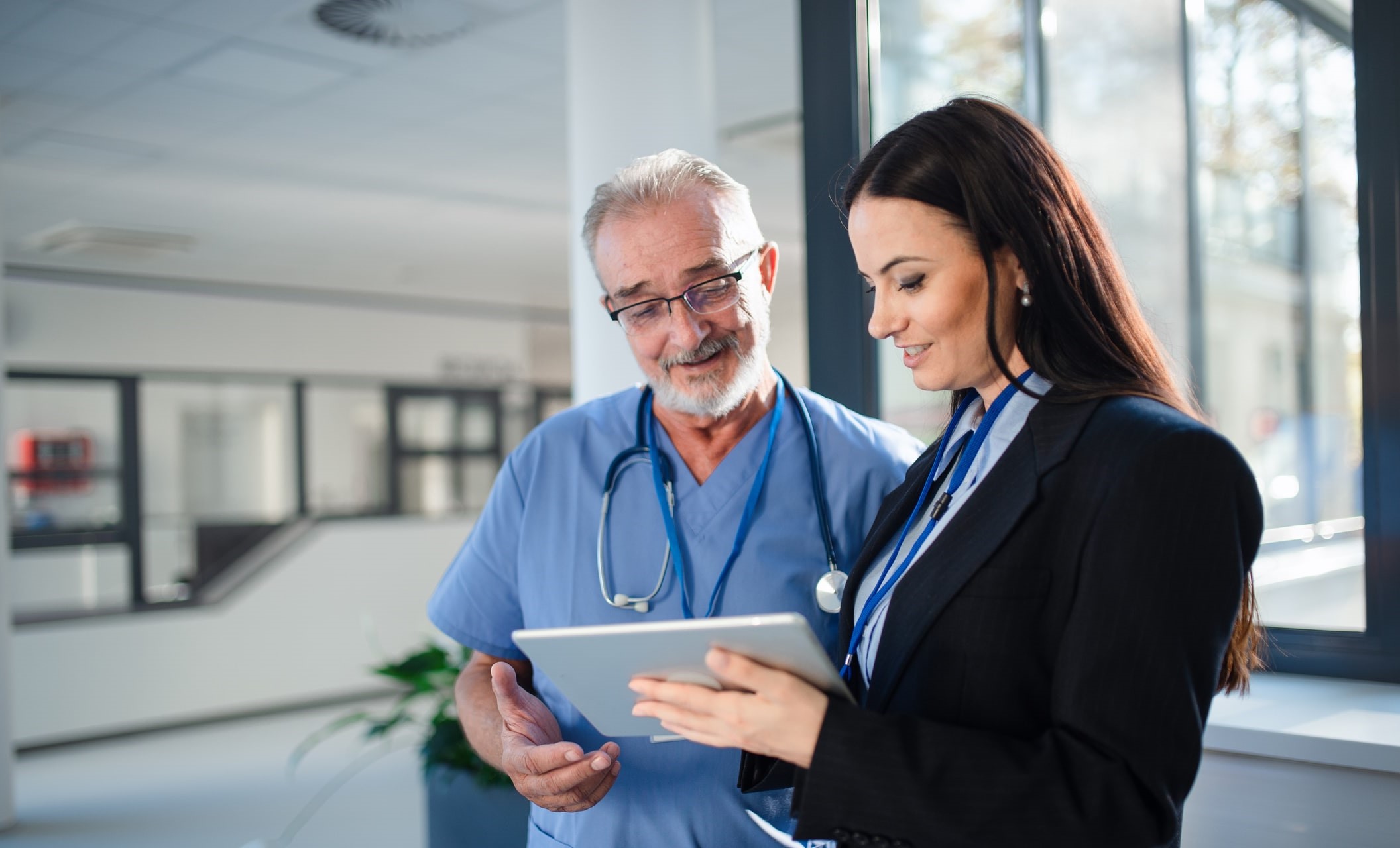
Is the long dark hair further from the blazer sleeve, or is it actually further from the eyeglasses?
the eyeglasses

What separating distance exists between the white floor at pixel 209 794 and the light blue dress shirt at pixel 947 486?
336 cm

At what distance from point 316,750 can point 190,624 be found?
1.61 metres

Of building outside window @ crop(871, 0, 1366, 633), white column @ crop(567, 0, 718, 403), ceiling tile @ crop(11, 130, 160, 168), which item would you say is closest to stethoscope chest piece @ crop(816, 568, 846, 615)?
building outside window @ crop(871, 0, 1366, 633)

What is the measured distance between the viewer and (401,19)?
3.30 metres

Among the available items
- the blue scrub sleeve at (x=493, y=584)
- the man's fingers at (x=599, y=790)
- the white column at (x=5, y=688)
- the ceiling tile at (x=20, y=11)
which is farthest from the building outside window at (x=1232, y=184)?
the white column at (x=5, y=688)

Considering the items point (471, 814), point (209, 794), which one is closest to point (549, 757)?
point (471, 814)

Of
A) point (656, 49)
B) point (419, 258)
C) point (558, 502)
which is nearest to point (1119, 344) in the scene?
point (558, 502)

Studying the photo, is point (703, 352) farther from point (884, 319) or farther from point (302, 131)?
point (302, 131)

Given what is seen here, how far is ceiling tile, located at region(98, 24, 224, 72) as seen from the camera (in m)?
3.38

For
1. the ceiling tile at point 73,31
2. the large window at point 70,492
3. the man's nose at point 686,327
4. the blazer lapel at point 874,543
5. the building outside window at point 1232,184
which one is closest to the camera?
the blazer lapel at point 874,543

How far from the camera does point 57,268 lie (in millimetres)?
6625

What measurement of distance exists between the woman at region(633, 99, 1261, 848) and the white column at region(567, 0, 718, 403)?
4.58ft

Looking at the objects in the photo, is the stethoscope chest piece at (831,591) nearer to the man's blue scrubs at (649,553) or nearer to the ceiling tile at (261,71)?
the man's blue scrubs at (649,553)

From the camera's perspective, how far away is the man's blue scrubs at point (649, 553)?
4.42ft
